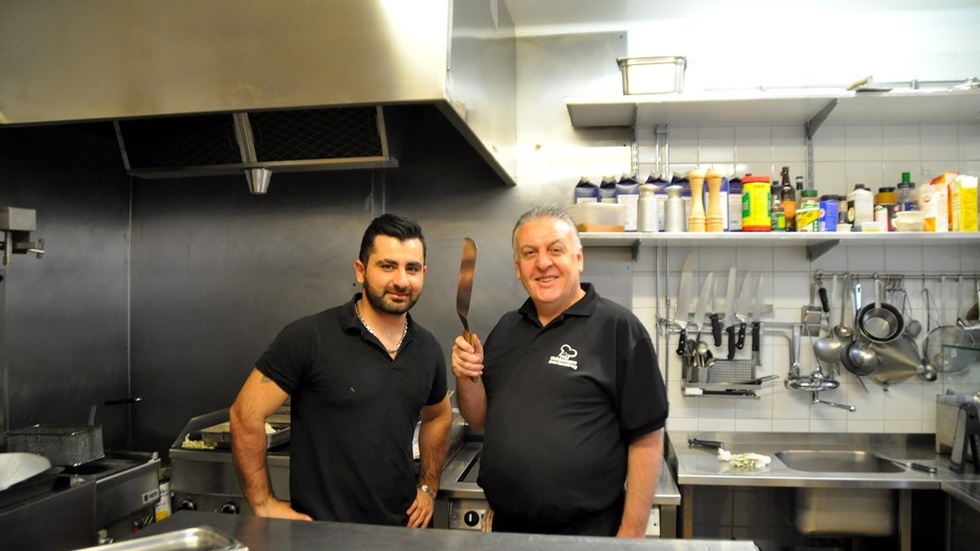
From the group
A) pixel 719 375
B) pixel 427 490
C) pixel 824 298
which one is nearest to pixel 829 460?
pixel 719 375

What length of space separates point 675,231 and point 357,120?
3.68ft

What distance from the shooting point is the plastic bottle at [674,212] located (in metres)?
2.21

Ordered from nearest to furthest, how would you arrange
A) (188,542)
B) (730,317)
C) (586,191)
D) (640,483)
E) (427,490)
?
(188,542) < (640,483) < (427,490) < (586,191) < (730,317)

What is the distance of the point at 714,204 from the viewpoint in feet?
7.22

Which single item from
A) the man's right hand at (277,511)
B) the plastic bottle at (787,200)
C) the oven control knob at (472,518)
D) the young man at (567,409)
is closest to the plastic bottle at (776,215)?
the plastic bottle at (787,200)

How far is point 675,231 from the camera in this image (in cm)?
221

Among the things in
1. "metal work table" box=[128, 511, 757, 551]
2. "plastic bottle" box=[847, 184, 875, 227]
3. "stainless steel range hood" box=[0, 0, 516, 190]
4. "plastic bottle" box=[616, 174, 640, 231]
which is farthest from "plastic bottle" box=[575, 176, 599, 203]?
"metal work table" box=[128, 511, 757, 551]

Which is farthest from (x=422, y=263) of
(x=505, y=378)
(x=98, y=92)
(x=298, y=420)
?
(x=98, y=92)

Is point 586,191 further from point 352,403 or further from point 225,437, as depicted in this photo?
point 225,437

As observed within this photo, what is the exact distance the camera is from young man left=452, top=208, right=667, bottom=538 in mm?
1488

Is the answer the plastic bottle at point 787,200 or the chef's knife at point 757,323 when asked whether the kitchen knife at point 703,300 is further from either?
the plastic bottle at point 787,200

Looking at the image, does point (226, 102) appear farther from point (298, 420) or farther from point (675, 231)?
point (675, 231)

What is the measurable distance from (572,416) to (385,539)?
603mm

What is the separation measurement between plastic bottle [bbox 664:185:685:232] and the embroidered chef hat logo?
0.85 meters
